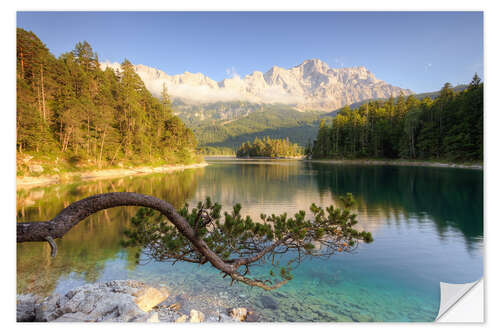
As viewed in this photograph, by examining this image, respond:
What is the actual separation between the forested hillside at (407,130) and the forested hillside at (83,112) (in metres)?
37.1

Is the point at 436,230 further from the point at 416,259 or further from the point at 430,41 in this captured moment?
the point at 430,41

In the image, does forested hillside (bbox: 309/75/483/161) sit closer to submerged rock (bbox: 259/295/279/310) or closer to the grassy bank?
submerged rock (bbox: 259/295/279/310)

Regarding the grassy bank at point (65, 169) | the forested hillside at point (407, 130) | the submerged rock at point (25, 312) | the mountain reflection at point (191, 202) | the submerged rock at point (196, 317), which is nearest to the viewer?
the submerged rock at point (25, 312)

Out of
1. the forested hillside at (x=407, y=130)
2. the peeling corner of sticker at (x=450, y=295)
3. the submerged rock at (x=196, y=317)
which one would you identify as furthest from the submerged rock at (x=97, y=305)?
the forested hillside at (x=407, y=130)

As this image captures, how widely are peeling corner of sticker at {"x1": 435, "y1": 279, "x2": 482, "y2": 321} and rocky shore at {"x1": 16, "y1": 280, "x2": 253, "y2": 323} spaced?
321cm

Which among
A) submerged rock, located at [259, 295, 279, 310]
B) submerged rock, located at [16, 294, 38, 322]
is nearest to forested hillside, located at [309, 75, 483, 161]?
submerged rock, located at [259, 295, 279, 310]

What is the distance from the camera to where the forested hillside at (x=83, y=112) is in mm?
14938

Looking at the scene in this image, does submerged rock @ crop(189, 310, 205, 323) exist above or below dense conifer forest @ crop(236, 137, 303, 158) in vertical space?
below

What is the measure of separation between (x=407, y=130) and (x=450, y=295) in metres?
46.3

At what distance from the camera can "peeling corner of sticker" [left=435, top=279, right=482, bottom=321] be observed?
356cm

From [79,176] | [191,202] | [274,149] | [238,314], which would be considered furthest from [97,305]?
[274,149]

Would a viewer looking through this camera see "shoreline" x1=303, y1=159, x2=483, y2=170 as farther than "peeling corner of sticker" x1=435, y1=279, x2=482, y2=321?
Yes

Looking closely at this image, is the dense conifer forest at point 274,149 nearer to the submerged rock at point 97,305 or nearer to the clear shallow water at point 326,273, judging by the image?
the clear shallow water at point 326,273
